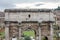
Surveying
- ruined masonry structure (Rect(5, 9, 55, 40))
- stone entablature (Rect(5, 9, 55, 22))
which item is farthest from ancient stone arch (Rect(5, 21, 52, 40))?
stone entablature (Rect(5, 9, 55, 22))

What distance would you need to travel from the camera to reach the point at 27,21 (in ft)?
72.9

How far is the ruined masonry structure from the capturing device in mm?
22188

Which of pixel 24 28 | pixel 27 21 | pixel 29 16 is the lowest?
pixel 24 28

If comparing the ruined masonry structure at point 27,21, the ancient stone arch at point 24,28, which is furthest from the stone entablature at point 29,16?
the ancient stone arch at point 24,28

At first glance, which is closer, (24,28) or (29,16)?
(29,16)

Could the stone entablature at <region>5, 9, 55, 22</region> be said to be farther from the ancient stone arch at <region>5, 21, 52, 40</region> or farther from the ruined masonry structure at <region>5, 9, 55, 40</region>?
the ancient stone arch at <region>5, 21, 52, 40</region>

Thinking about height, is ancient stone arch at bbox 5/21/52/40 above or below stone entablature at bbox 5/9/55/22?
below

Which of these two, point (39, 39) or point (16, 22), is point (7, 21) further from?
point (39, 39)

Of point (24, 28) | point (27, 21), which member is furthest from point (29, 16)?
point (24, 28)

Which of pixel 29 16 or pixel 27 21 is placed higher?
pixel 29 16

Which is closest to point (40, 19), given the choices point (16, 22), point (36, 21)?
point (36, 21)

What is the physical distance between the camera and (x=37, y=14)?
22.3m

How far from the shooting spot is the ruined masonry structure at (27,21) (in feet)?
72.8

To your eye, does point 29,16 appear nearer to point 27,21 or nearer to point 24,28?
point 27,21
